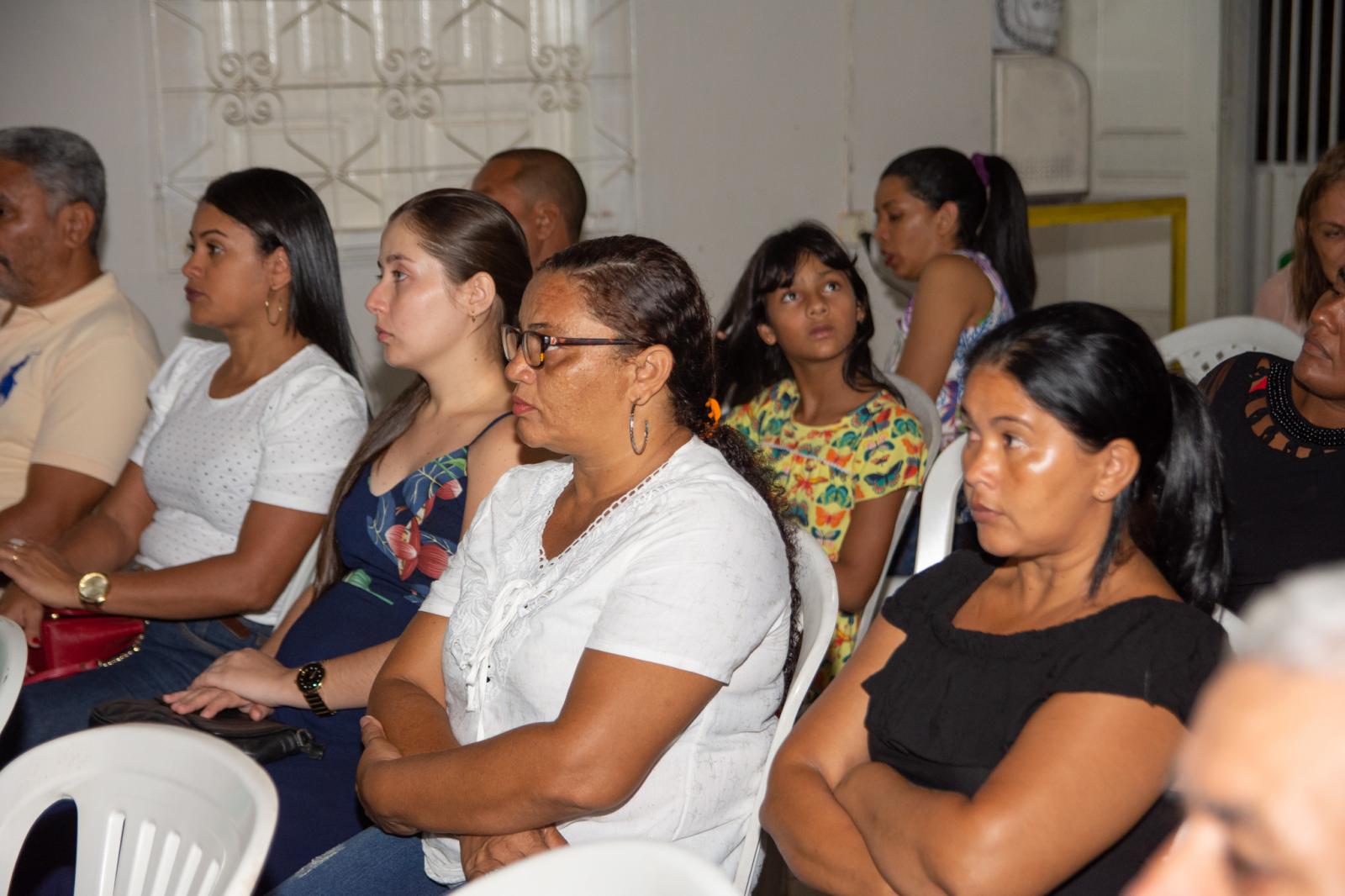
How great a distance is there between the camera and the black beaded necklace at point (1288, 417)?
2215mm

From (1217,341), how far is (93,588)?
248cm

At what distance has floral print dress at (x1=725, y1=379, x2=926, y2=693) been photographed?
8.79ft

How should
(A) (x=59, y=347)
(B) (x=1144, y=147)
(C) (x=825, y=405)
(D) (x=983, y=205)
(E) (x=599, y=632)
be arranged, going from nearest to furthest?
(E) (x=599, y=632) → (C) (x=825, y=405) → (A) (x=59, y=347) → (D) (x=983, y=205) → (B) (x=1144, y=147)

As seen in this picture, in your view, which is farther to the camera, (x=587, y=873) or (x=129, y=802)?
(x=129, y=802)

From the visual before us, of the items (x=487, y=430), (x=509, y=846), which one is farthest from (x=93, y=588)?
(x=509, y=846)

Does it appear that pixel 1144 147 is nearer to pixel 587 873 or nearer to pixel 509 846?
pixel 509 846

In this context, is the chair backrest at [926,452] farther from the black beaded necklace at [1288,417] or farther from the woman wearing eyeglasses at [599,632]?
the woman wearing eyeglasses at [599,632]

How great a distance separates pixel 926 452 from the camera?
2.70m

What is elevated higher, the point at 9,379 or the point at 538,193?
the point at 538,193

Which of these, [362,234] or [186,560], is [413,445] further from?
[362,234]

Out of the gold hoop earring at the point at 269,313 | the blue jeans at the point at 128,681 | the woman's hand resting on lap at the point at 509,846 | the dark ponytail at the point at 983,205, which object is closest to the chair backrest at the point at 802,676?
the woman's hand resting on lap at the point at 509,846

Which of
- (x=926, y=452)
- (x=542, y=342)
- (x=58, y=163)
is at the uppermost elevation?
(x=58, y=163)

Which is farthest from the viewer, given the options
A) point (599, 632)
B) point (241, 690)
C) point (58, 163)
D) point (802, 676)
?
point (58, 163)

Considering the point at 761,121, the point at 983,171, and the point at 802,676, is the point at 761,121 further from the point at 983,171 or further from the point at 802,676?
the point at 802,676
